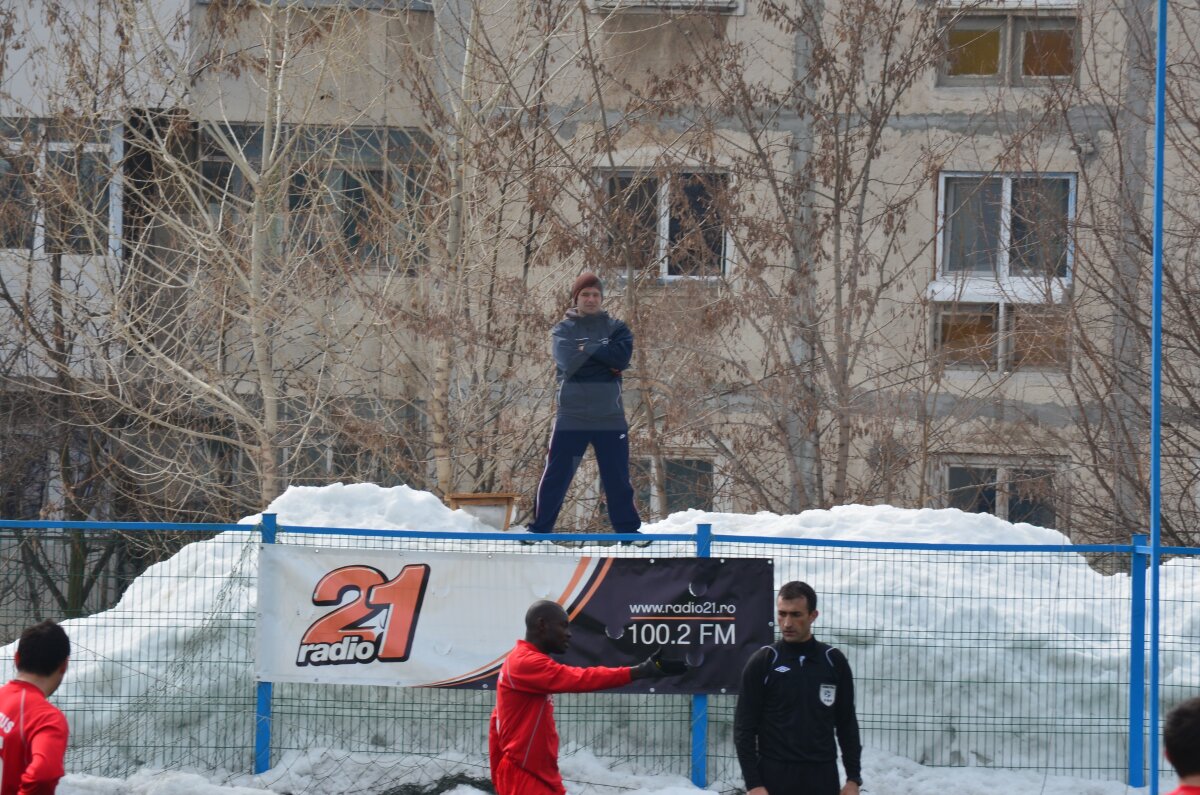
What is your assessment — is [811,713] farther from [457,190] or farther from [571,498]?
[457,190]

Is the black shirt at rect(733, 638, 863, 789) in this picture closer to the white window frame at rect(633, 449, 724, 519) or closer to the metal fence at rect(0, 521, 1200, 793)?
the metal fence at rect(0, 521, 1200, 793)

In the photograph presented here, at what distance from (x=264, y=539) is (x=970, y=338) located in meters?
10.2

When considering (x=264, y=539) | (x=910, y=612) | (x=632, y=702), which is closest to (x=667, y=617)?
(x=632, y=702)

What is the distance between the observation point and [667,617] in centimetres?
918

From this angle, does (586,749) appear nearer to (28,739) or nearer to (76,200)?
(28,739)

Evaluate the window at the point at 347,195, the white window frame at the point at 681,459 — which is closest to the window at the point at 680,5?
the window at the point at 347,195

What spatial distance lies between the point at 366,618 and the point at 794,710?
362cm

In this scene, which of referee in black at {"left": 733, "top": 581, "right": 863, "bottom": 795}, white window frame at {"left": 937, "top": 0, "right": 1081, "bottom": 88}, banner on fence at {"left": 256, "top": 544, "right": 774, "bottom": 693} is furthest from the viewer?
white window frame at {"left": 937, "top": 0, "right": 1081, "bottom": 88}

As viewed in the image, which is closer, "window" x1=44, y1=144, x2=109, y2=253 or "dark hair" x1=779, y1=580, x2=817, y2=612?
"dark hair" x1=779, y1=580, x2=817, y2=612

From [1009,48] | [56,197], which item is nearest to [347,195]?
[56,197]

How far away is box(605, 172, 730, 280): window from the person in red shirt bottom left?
1134cm

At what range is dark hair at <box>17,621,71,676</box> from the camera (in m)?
5.77

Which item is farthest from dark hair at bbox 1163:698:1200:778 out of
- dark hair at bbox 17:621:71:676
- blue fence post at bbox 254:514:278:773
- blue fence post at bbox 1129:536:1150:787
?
blue fence post at bbox 254:514:278:773

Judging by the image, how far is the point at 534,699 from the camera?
6793 millimetres
